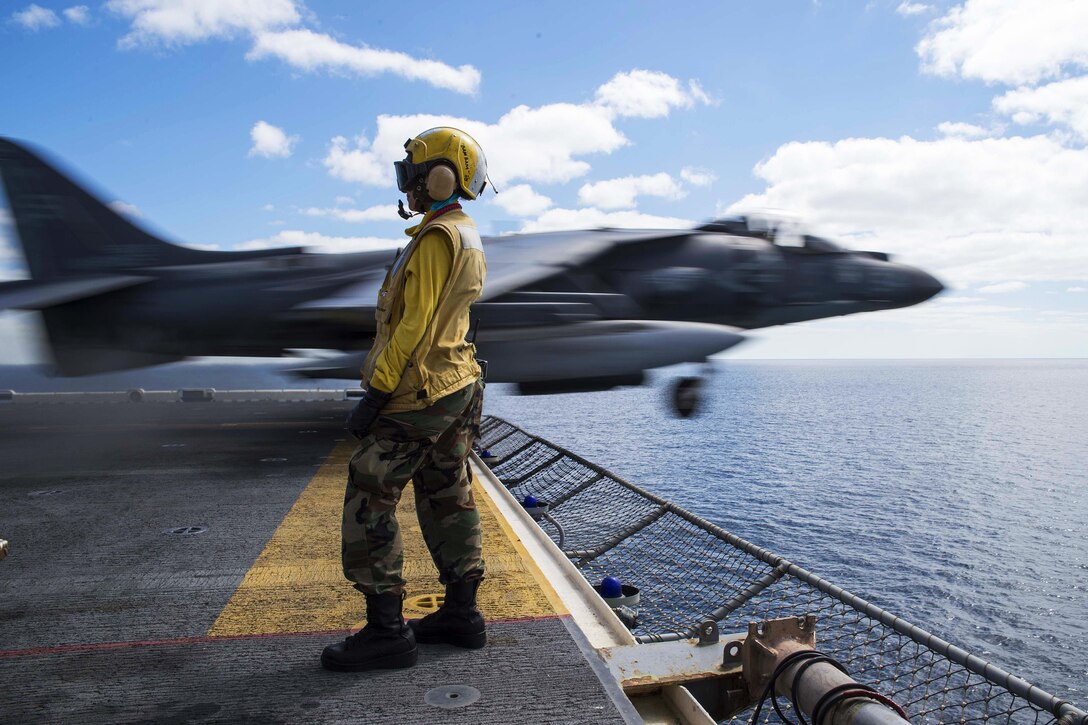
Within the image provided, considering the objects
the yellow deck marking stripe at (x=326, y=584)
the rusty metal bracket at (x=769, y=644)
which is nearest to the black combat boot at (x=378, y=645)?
the yellow deck marking stripe at (x=326, y=584)

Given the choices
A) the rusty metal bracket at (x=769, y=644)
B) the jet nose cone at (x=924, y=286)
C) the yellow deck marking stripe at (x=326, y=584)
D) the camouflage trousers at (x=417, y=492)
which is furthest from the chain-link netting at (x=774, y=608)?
the jet nose cone at (x=924, y=286)

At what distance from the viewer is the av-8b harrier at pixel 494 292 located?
33.6ft

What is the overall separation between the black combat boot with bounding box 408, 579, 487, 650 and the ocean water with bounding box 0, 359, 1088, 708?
4.87 meters

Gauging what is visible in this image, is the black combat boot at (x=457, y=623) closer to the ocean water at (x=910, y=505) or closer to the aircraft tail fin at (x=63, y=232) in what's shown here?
the ocean water at (x=910, y=505)

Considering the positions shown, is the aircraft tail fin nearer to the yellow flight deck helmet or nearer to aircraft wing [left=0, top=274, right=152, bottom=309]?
aircraft wing [left=0, top=274, right=152, bottom=309]

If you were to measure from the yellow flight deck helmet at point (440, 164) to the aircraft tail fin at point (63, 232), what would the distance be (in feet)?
39.8

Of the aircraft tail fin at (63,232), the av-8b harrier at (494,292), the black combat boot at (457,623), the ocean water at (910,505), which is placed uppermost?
the aircraft tail fin at (63,232)

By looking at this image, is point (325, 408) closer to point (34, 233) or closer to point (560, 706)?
point (34, 233)

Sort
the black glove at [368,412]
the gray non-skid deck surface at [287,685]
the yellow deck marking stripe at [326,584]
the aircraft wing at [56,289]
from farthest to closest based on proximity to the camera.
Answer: the aircraft wing at [56,289]
the yellow deck marking stripe at [326,584]
the black glove at [368,412]
the gray non-skid deck surface at [287,685]

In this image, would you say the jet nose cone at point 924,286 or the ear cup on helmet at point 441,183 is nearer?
the ear cup on helmet at point 441,183

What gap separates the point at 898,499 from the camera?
39.3 m

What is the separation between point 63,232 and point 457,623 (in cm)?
1554

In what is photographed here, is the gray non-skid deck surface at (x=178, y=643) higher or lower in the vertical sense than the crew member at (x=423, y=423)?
lower

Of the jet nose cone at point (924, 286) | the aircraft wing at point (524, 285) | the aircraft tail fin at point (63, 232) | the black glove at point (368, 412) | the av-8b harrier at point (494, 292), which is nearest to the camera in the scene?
the black glove at point (368, 412)
